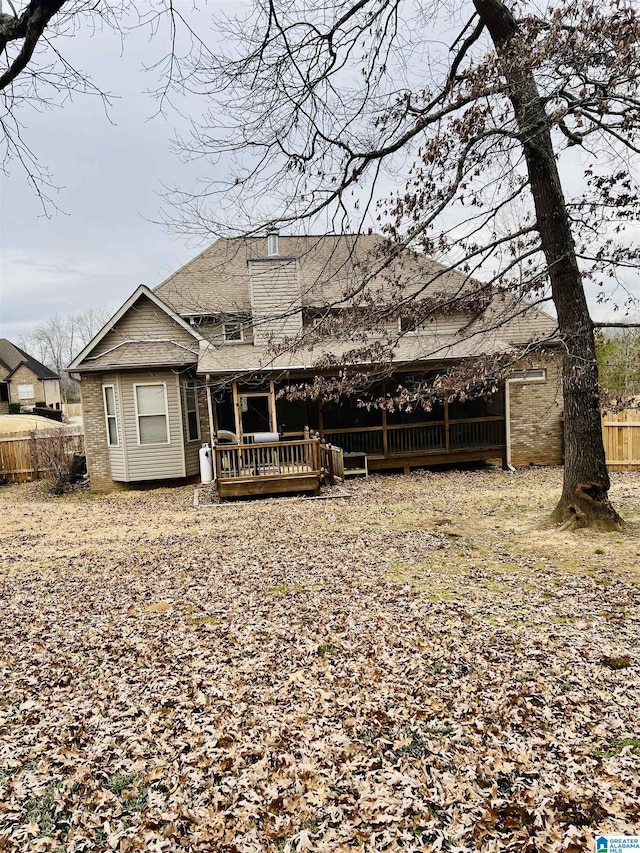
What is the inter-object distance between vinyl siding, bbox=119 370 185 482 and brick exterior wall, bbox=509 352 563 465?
33.2ft

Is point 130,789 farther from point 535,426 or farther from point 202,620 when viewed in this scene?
point 535,426

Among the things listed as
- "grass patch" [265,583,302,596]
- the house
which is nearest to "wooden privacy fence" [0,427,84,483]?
the house

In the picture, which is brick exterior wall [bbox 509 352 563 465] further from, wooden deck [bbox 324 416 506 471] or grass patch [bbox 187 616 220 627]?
grass patch [bbox 187 616 220 627]

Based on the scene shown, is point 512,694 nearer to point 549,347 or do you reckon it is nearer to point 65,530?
point 549,347

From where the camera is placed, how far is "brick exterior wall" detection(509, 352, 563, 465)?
653 inches

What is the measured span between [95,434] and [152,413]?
6.42ft

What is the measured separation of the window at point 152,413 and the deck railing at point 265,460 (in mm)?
3140

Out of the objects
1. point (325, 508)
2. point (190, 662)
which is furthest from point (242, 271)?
point (190, 662)

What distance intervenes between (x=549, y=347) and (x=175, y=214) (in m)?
5.83

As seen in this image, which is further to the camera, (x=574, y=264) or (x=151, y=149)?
(x=574, y=264)

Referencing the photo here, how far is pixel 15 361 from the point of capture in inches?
1809

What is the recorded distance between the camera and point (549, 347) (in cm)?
835

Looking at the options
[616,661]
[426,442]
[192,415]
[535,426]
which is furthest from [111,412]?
[616,661]

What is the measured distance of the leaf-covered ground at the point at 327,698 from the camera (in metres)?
2.77
